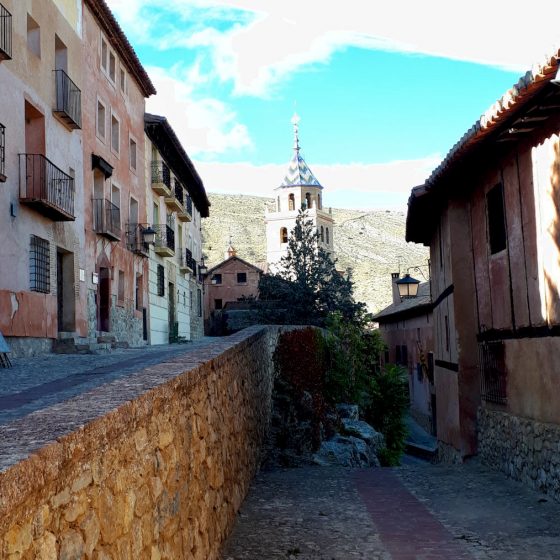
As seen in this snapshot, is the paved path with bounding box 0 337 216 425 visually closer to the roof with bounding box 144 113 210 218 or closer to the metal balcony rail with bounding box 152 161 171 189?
the metal balcony rail with bounding box 152 161 171 189

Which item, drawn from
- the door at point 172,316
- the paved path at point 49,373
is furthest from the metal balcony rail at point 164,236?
the paved path at point 49,373

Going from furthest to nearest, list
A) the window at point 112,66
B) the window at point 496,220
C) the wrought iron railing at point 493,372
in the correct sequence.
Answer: the window at point 112,66
the wrought iron railing at point 493,372
the window at point 496,220

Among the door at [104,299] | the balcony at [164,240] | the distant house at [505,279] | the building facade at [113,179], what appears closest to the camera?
the distant house at [505,279]

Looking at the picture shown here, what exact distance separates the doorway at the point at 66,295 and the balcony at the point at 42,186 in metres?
1.79

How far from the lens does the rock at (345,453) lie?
13.3 m

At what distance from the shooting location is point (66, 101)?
58.3 ft

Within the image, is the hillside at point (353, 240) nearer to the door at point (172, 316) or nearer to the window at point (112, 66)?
the door at point (172, 316)

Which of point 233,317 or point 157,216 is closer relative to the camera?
point 157,216

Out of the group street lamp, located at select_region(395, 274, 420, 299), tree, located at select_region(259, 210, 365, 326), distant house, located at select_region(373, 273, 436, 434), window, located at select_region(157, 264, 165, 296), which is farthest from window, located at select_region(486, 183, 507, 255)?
tree, located at select_region(259, 210, 365, 326)

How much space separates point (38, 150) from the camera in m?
16.6

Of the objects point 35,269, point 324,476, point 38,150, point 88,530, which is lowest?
point 324,476

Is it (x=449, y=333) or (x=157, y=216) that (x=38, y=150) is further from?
(x=157, y=216)

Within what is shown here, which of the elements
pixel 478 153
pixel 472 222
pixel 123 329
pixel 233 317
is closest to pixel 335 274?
pixel 233 317

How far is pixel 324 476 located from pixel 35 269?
8510 millimetres
